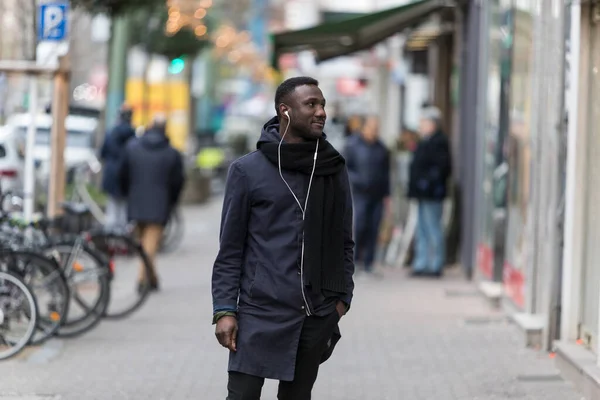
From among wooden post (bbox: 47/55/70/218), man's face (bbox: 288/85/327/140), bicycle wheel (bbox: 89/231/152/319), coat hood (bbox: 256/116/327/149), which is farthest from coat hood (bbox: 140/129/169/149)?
man's face (bbox: 288/85/327/140)

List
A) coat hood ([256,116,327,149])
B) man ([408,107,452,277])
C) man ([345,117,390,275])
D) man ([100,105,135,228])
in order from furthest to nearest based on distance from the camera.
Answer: man ([100,105,135,228]) < man ([345,117,390,275]) < man ([408,107,452,277]) < coat hood ([256,116,327,149])

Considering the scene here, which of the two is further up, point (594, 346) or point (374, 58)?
point (374, 58)

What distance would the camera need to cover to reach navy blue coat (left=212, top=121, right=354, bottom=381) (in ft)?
17.8

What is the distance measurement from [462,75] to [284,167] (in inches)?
447

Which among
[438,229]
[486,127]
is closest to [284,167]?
[486,127]

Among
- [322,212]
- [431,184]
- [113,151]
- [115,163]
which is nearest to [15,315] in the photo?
[322,212]

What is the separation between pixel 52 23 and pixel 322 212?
778 cm

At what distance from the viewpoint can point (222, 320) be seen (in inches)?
213

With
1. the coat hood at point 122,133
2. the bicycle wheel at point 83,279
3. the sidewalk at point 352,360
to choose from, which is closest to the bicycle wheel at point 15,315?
the sidewalk at point 352,360

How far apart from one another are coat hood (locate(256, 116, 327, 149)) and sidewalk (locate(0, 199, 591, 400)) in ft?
9.93

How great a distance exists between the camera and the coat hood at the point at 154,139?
46.4 ft

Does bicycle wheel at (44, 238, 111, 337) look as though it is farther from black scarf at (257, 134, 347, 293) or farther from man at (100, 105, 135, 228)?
man at (100, 105, 135, 228)

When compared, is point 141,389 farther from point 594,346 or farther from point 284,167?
point 284,167

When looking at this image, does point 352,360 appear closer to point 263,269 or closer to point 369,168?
point 263,269
